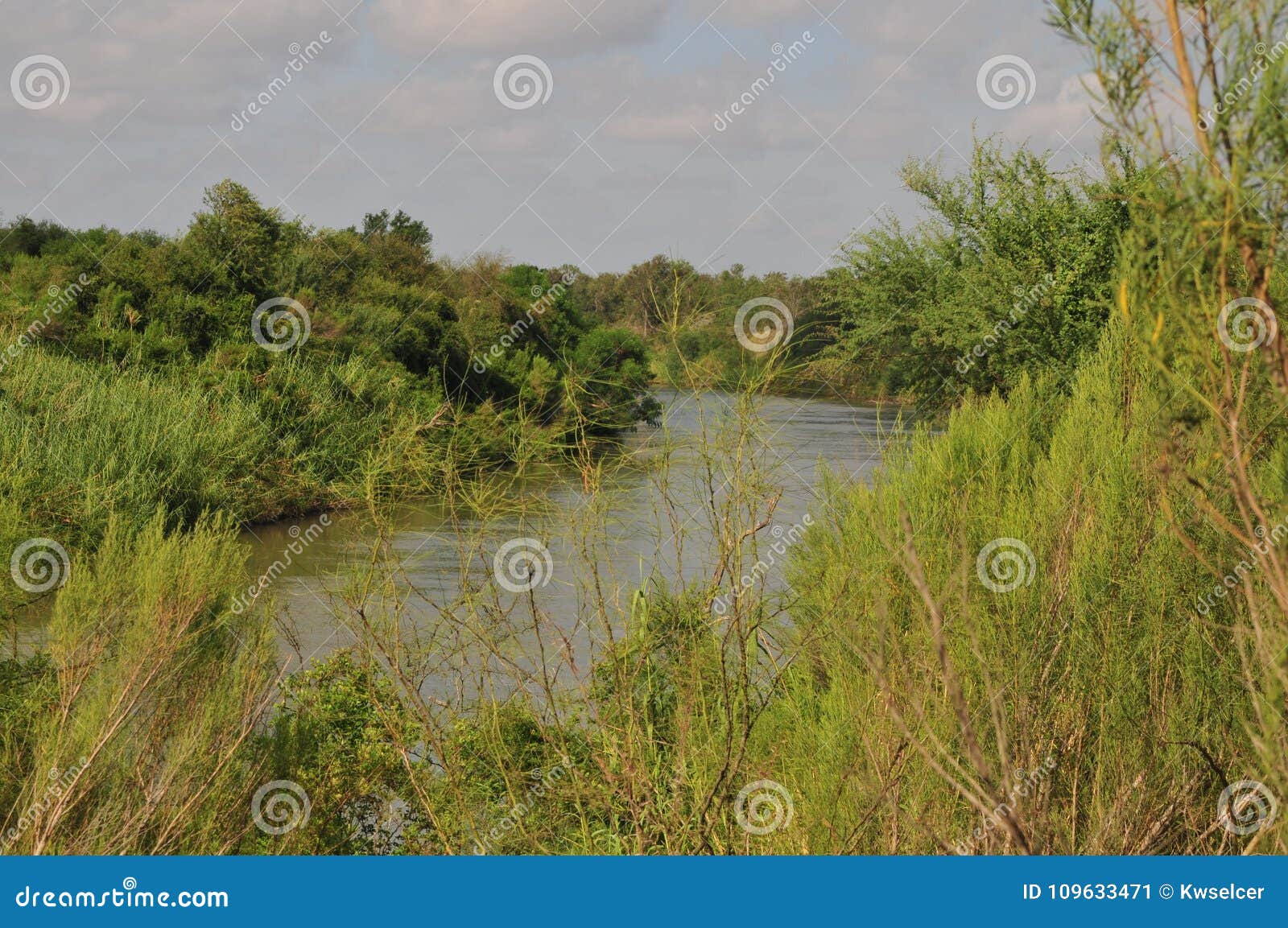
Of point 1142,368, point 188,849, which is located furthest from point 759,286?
point 188,849

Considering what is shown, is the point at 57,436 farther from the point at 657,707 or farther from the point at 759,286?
the point at 657,707

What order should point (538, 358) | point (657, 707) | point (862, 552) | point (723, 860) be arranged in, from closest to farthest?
point (723, 860) → point (657, 707) → point (862, 552) → point (538, 358)

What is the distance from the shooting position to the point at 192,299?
89.3ft

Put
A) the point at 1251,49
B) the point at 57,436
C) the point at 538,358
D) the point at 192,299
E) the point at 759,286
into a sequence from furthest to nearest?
the point at 538,358 → the point at 192,299 → the point at 57,436 → the point at 759,286 → the point at 1251,49

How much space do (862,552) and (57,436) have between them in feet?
45.2

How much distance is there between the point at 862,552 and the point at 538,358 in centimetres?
2597

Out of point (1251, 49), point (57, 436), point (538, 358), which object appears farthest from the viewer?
point (538, 358)

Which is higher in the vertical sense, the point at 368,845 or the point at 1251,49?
the point at 1251,49

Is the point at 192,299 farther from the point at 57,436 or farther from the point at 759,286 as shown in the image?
the point at 759,286

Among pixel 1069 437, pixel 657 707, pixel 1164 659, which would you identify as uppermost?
pixel 1069 437

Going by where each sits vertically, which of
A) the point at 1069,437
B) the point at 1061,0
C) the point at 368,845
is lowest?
the point at 368,845

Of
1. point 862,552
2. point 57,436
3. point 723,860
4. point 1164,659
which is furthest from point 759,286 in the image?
point 57,436

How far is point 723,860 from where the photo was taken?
3.74 metres

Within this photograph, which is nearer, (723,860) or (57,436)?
(723,860)
